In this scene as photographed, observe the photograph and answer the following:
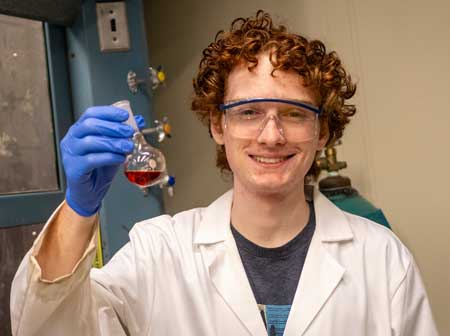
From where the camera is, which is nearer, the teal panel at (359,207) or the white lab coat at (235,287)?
the white lab coat at (235,287)

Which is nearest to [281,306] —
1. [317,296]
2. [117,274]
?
[317,296]

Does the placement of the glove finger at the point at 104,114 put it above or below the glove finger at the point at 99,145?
above

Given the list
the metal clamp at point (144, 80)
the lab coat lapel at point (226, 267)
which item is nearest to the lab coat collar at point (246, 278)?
the lab coat lapel at point (226, 267)

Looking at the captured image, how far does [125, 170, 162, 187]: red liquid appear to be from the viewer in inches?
41.8

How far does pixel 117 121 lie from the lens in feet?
3.00

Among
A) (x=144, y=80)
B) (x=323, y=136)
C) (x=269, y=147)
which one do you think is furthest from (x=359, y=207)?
(x=144, y=80)

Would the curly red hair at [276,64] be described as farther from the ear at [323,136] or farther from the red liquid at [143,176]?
the red liquid at [143,176]

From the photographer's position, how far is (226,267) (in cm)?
116

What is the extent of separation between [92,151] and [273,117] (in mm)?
428

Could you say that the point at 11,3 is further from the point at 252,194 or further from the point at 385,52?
the point at 385,52

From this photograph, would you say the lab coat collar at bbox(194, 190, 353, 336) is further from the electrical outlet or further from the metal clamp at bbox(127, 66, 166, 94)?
the electrical outlet

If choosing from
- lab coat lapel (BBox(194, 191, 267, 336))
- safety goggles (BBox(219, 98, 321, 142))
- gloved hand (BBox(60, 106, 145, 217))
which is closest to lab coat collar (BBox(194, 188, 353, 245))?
lab coat lapel (BBox(194, 191, 267, 336))

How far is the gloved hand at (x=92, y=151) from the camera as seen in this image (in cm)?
88

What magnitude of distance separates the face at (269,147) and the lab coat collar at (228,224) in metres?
0.14
